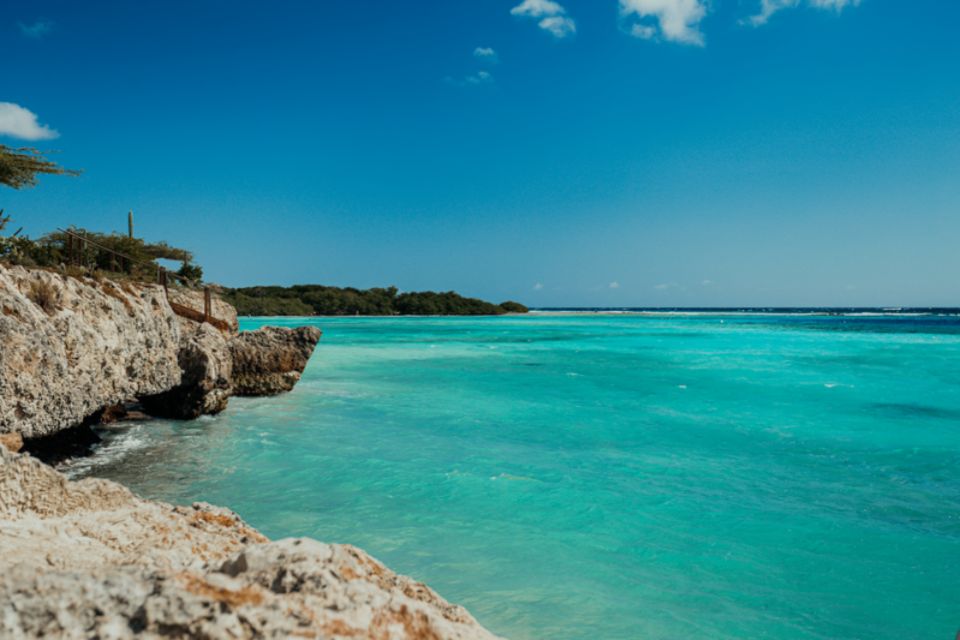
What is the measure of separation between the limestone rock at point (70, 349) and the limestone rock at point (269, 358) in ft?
13.3

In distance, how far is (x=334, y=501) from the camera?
22.0ft

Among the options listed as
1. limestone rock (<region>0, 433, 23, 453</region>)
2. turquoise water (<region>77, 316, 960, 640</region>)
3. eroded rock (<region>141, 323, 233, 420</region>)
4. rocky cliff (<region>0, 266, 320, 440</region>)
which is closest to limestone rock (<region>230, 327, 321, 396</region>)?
rocky cliff (<region>0, 266, 320, 440</region>)

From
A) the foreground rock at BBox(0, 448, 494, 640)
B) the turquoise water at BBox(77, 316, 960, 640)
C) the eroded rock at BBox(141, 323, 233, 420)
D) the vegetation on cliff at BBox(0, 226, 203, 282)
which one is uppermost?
the vegetation on cliff at BBox(0, 226, 203, 282)

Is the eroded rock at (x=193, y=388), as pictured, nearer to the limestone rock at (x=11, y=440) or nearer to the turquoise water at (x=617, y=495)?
the turquoise water at (x=617, y=495)

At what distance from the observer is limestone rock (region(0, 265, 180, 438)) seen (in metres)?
5.44

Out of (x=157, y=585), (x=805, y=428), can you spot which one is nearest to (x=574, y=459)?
(x=805, y=428)

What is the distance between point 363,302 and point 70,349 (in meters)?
85.1

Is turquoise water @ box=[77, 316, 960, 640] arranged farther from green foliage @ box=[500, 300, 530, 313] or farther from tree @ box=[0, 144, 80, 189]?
green foliage @ box=[500, 300, 530, 313]

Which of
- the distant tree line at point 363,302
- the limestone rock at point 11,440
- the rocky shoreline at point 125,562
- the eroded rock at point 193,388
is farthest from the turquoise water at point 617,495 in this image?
the distant tree line at point 363,302

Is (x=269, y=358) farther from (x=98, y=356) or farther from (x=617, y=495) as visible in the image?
(x=617, y=495)

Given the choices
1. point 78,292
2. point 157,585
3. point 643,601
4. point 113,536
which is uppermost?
point 78,292

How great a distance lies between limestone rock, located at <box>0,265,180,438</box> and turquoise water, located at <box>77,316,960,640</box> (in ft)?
3.64

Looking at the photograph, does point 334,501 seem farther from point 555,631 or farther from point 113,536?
point 113,536

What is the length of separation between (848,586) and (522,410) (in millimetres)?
8461
